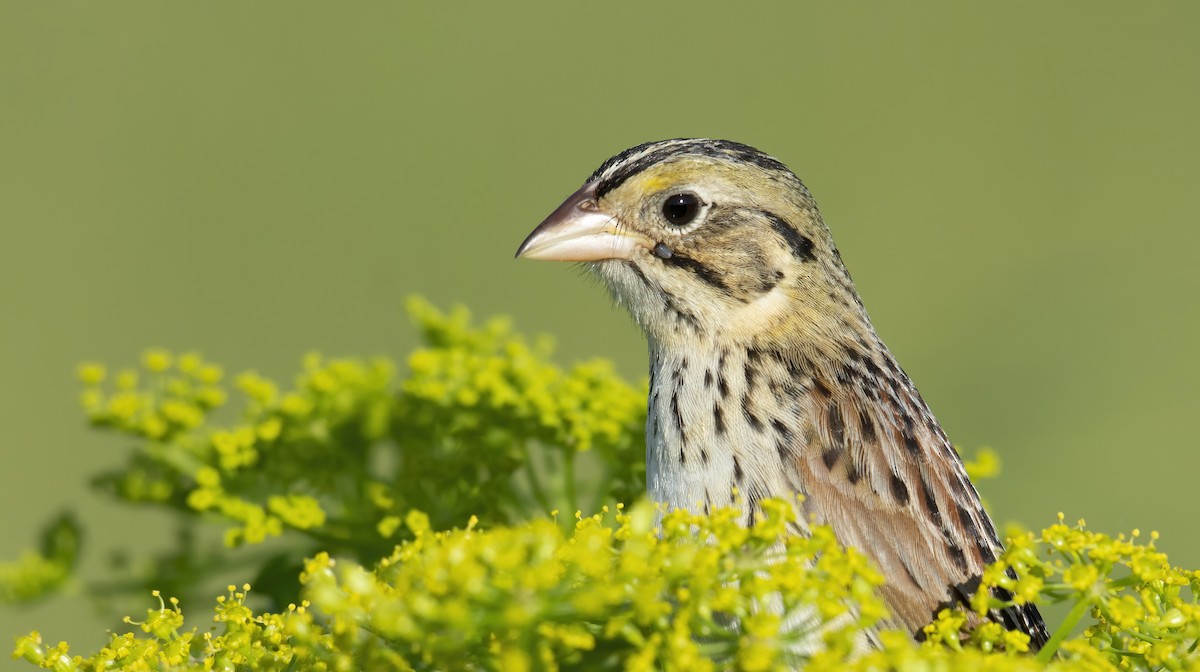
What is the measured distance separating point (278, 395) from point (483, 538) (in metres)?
1.13

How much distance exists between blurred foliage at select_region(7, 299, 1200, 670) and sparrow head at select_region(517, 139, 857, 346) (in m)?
0.22

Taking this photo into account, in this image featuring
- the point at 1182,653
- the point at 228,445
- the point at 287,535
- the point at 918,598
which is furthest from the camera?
the point at 287,535

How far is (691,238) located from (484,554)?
1.05m

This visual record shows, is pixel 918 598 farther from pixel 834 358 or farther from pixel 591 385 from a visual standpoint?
pixel 591 385

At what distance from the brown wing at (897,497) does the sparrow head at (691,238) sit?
0.61 ft

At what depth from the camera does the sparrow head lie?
6.69 feet

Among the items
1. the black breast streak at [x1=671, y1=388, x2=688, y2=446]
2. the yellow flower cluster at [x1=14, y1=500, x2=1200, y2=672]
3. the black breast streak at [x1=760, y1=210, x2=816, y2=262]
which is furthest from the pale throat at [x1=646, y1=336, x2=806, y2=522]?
the yellow flower cluster at [x1=14, y1=500, x2=1200, y2=672]

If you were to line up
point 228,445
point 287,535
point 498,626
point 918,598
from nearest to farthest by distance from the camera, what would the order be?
point 498,626 → point 918,598 → point 228,445 → point 287,535

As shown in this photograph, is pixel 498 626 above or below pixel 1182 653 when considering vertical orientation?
above

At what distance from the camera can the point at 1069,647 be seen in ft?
3.84

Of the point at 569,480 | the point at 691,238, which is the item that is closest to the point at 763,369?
the point at 691,238

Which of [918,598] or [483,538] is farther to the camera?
[918,598]

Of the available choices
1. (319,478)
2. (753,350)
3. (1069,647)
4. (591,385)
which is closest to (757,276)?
(753,350)

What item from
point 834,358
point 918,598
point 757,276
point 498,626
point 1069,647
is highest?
point 757,276
